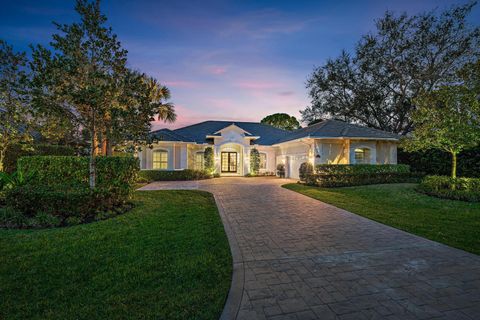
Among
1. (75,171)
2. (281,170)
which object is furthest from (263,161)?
(75,171)

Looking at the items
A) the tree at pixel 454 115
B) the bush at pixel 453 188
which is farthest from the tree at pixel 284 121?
the bush at pixel 453 188

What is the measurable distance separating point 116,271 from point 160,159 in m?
16.2

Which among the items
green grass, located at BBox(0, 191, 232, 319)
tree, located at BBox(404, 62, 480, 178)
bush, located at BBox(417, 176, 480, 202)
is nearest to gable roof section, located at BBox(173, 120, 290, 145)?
tree, located at BBox(404, 62, 480, 178)

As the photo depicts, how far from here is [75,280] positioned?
3250mm

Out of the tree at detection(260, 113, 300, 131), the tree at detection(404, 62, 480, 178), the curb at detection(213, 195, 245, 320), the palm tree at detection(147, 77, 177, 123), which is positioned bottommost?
the curb at detection(213, 195, 245, 320)

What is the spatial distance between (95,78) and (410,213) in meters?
11.4

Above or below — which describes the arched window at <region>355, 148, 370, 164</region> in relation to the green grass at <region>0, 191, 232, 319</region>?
above

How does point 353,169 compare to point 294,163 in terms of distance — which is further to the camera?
point 294,163

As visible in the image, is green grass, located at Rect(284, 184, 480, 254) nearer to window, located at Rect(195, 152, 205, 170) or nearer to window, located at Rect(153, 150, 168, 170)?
window, located at Rect(195, 152, 205, 170)

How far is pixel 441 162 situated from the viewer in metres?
15.5

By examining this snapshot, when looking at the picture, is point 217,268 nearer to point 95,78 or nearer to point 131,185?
point 131,185

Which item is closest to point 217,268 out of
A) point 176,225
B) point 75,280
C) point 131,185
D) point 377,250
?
point 75,280

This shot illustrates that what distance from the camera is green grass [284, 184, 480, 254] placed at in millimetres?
5211

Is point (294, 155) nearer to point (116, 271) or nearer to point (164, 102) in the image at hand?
point (164, 102)
